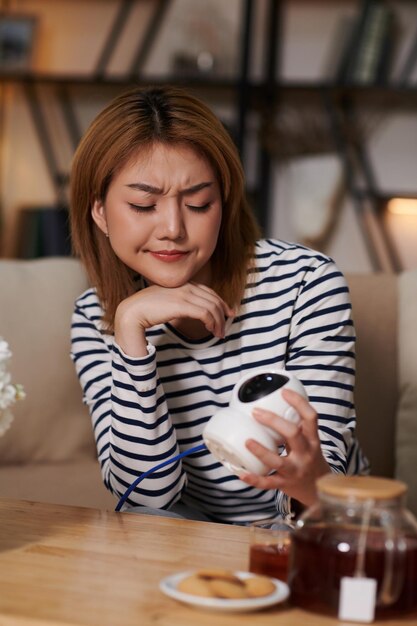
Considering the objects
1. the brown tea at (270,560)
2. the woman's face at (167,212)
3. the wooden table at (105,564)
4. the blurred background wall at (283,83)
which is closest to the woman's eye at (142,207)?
the woman's face at (167,212)

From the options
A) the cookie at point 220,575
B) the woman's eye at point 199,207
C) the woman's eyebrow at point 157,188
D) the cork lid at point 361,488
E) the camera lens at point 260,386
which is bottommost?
the cookie at point 220,575

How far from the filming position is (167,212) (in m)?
1.52

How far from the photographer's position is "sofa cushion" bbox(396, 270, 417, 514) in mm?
2018

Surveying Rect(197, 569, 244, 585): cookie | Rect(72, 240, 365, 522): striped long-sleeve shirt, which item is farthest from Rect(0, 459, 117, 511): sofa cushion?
Rect(197, 569, 244, 585): cookie

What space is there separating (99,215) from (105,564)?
0.75m

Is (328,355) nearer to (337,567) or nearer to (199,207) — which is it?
(199,207)

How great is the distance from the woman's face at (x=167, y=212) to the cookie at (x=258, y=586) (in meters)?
0.65

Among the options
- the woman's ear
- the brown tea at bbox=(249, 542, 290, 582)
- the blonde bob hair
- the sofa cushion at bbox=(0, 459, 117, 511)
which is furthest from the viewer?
the sofa cushion at bbox=(0, 459, 117, 511)

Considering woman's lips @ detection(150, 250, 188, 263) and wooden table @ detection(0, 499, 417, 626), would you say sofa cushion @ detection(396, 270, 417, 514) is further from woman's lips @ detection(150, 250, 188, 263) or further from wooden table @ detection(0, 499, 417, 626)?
wooden table @ detection(0, 499, 417, 626)

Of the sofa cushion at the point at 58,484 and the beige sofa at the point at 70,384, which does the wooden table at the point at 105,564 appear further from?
the beige sofa at the point at 70,384

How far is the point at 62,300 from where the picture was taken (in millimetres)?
2266

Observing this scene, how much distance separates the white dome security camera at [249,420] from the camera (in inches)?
41.7

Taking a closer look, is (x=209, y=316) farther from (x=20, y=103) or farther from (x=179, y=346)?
(x=20, y=103)

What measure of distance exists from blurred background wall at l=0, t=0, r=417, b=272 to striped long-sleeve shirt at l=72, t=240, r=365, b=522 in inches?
83.4
